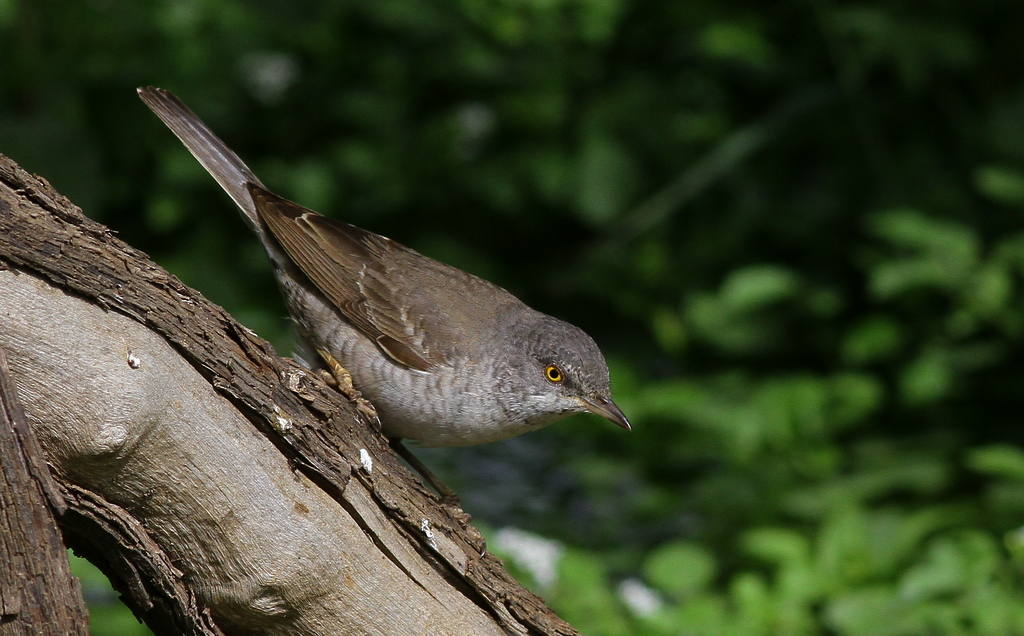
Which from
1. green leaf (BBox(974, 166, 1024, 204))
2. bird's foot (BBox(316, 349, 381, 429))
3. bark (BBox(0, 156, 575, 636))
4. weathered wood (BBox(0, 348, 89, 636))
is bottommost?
weathered wood (BBox(0, 348, 89, 636))

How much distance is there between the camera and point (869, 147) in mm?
6609

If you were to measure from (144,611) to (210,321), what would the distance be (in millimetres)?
751

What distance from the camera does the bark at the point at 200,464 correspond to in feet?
7.87

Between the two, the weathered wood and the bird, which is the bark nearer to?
the weathered wood

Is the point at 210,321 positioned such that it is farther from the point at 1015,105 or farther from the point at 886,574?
the point at 1015,105

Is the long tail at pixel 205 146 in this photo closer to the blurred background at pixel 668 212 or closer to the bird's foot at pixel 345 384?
the bird's foot at pixel 345 384

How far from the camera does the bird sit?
356cm

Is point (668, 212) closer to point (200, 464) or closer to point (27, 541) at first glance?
point (200, 464)

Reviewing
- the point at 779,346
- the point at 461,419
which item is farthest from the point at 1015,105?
the point at 461,419

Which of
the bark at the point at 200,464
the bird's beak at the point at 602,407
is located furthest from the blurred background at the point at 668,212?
the bark at the point at 200,464

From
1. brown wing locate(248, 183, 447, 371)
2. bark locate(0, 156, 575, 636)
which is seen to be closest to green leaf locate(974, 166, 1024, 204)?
brown wing locate(248, 183, 447, 371)

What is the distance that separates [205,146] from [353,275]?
69cm

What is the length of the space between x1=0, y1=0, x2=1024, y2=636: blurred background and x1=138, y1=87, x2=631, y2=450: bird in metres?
1.23

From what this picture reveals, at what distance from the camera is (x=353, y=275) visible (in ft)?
12.6
